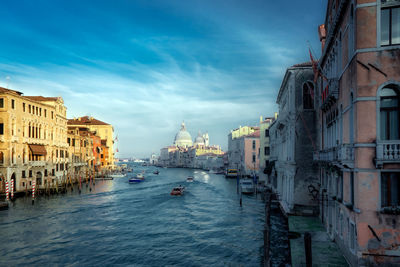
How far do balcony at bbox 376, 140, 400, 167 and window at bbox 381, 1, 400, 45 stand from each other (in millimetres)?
3144

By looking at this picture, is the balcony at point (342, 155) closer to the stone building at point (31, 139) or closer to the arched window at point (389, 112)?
the arched window at point (389, 112)

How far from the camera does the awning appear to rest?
3794 centimetres

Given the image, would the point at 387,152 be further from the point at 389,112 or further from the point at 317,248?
the point at 317,248

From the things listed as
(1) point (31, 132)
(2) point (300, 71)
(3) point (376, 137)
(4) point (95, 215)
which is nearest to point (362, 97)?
(3) point (376, 137)

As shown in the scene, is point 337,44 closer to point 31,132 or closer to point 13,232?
point 13,232

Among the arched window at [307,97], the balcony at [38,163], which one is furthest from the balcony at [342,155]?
the balcony at [38,163]

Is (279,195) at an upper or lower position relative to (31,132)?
lower

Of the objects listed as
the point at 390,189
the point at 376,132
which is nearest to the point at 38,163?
the point at 376,132

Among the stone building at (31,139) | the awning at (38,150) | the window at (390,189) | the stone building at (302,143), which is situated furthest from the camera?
the awning at (38,150)

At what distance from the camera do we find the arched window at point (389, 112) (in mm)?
10109

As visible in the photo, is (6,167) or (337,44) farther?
(6,167)

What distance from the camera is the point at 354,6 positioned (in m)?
10.4

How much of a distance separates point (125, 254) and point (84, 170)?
159ft

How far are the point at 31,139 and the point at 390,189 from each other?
38.3 m
